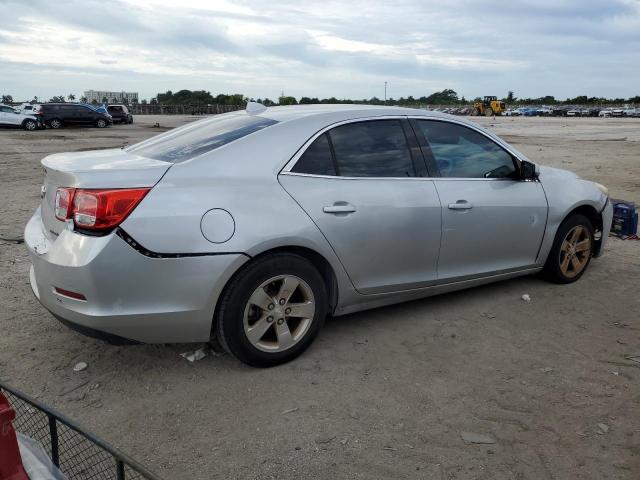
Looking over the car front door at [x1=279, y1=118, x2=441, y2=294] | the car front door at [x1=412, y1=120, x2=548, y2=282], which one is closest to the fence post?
the car front door at [x1=279, y1=118, x2=441, y2=294]

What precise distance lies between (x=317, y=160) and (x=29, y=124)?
33.3 m

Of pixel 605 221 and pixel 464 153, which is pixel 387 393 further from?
pixel 605 221

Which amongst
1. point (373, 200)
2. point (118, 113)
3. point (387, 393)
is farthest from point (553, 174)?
point (118, 113)

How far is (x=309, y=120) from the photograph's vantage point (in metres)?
3.77

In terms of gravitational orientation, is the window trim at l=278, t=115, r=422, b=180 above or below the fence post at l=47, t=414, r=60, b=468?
above

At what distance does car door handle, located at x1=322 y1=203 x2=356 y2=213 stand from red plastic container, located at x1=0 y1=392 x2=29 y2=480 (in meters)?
2.28

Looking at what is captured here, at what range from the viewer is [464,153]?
444 cm

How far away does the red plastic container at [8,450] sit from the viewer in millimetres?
1561

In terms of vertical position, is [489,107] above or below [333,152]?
above

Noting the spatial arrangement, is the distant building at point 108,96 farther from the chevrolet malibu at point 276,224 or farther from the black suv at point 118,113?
the chevrolet malibu at point 276,224

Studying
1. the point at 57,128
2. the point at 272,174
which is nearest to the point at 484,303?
the point at 272,174

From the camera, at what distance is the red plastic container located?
1.56 metres

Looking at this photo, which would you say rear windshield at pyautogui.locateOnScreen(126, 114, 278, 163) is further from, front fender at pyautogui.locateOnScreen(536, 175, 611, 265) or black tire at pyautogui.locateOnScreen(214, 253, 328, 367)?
front fender at pyautogui.locateOnScreen(536, 175, 611, 265)

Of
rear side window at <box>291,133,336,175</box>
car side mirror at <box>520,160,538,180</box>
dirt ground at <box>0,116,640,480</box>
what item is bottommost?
dirt ground at <box>0,116,640,480</box>
